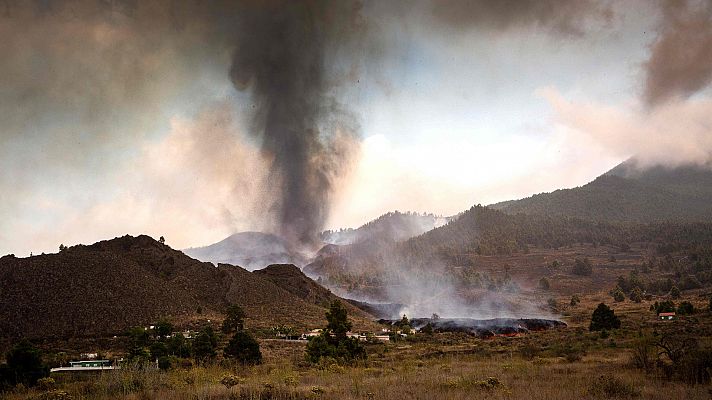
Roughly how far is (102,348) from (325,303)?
221ft

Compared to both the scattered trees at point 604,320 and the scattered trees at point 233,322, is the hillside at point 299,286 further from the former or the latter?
the scattered trees at point 604,320

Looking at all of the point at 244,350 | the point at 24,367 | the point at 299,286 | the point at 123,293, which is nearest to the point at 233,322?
the point at 123,293

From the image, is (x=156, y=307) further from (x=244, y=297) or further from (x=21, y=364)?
(x=21, y=364)

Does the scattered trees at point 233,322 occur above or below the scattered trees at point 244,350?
above

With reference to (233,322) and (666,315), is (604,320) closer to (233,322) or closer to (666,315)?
(666,315)

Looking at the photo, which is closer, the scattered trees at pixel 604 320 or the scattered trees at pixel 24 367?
the scattered trees at pixel 24 367

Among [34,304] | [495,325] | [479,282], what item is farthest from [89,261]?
[479,282]

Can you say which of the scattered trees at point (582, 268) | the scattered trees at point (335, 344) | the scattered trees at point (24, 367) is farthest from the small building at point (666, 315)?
the scattered trees at point (582, 268)

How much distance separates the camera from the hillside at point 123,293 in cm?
6706

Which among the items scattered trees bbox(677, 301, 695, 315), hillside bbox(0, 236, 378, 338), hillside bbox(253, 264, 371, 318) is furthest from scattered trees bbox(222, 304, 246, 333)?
scattered trees bbox(677, 301, 695, 315)

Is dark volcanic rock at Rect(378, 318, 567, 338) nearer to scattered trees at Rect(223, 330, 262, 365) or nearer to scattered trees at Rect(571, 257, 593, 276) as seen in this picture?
scattered trees at Rect(223, 330, 262, 365)

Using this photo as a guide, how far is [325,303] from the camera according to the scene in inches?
4552

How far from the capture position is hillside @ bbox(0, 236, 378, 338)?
67062 millimetres

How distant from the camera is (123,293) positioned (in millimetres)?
77750
